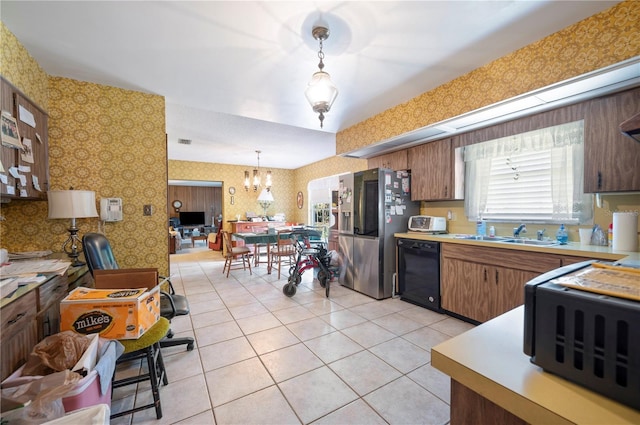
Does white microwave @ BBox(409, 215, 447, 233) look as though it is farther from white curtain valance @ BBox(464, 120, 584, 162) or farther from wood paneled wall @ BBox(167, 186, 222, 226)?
wood paneled wall @ BBox(167, 186, 222, 226)

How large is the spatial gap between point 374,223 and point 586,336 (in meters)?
3.02

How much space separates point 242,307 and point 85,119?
2.74 metres

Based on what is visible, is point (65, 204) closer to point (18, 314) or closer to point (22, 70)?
point (22, 70)

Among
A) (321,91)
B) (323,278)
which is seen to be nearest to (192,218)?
(323,278)

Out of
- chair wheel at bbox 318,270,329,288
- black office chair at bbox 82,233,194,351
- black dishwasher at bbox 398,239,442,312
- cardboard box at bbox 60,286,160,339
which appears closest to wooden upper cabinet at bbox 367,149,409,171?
black dishwasher at bbox 398,239,442,312

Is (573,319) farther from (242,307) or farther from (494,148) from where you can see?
(242,307)

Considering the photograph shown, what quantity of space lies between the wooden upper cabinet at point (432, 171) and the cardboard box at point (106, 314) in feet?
10.7

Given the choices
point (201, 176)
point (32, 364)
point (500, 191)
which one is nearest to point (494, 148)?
A: point (500, 191)

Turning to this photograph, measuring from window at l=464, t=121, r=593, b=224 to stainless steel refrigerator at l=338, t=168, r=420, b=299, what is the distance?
2.75 ft

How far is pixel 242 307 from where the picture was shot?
3340 mm

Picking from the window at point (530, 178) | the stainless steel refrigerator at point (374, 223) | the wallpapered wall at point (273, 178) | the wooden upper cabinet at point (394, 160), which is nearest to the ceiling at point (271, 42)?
the wooden upper cabinet at point (394, 160)

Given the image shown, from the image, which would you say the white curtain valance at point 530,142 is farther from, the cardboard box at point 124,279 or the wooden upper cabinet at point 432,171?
the cardboard box at point 124,279

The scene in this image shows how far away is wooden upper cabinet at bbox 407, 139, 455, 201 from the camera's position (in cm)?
324

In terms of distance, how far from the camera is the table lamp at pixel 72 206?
2305 millimetres
